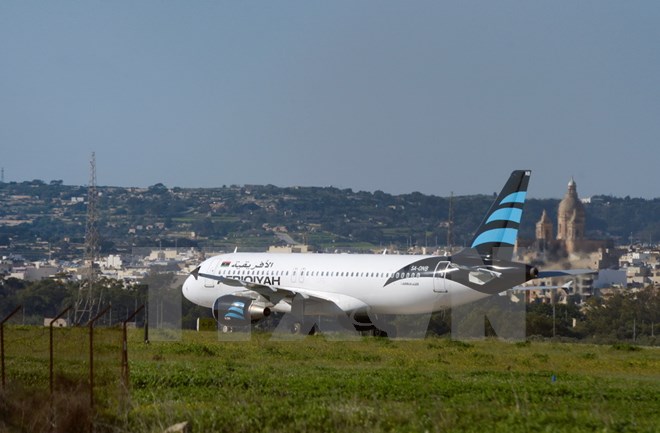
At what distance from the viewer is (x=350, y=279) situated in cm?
4762

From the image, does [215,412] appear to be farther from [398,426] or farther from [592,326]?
[592,326]

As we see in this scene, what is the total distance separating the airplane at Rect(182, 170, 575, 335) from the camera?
1634 inches

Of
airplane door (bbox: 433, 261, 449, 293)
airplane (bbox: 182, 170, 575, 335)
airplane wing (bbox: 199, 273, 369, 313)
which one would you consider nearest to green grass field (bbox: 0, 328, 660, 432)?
airplane (bbox: 182, 170, 575, 335)

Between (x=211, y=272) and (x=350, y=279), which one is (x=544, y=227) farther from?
(x=350, y=279)

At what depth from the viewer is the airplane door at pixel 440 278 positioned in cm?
4375

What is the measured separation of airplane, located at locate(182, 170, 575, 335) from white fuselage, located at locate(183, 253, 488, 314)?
0.12 feet

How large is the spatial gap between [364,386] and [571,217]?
177 feet

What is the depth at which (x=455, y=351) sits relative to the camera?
35938mm

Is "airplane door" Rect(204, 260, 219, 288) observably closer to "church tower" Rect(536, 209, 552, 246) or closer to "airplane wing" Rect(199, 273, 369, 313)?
"airplane wing" Rect(199, 273, 369, 313)

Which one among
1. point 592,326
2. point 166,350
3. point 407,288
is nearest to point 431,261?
point 407,288

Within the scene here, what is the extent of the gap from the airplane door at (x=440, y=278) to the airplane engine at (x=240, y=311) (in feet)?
25.2

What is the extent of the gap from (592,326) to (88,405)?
4858 cm

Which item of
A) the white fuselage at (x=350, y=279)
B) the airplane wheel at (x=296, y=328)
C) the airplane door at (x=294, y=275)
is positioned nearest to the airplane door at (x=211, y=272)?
the white fuselage at (x=350, y=279)

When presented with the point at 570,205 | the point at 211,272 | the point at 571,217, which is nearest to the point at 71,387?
the point at 211,272
